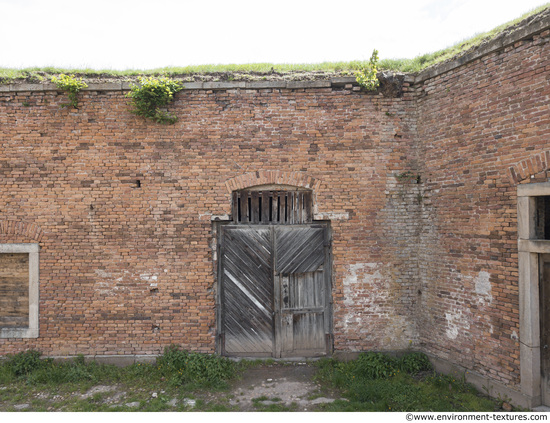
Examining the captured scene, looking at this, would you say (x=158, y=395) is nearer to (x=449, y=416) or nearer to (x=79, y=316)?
(x=79, y=316)

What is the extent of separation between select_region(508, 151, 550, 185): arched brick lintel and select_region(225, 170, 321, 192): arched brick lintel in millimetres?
3129

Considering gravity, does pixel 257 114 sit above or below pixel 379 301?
above

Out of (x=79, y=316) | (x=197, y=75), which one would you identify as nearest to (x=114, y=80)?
(x=197, y=75)

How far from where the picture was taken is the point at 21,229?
611cm

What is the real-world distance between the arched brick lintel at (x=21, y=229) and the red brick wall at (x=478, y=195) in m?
7.72

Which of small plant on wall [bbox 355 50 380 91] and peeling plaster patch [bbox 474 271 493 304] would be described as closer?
peeling plaster patch [bbox 474 271 493 304]

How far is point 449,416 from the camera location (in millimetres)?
4395

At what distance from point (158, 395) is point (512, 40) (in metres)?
8.02

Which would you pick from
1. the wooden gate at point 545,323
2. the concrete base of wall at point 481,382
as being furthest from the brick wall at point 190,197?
the wooden gate at point 545,323

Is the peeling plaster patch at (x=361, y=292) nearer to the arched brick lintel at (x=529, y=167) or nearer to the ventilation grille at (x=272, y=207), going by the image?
the ventilation grille at (x=272, y=207)

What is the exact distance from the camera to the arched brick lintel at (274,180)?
6.16 meters

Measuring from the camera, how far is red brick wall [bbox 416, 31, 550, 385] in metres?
4.62

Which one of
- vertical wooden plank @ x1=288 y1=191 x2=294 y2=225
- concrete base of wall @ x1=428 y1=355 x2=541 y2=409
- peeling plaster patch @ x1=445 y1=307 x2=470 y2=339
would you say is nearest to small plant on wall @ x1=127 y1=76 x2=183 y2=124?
vertical wooden plank @ x1=288 y1=191 x2=294 y2=225

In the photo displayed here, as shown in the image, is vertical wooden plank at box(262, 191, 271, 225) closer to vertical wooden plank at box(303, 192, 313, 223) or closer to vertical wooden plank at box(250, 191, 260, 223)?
vertical wooden plank at box(250, 191, 260, 223)
